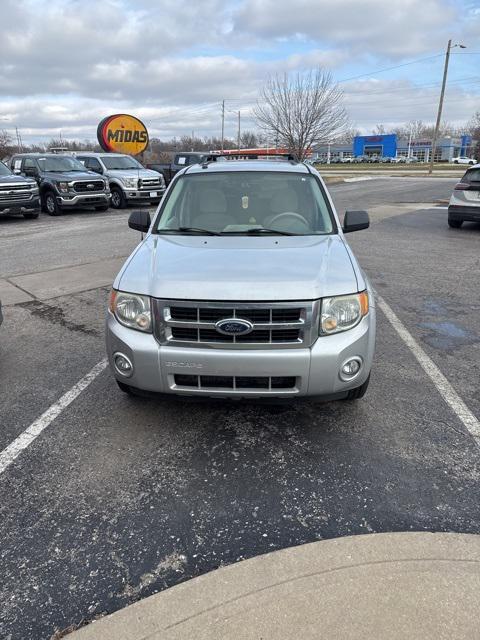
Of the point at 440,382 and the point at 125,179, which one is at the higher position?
the point at 125,179

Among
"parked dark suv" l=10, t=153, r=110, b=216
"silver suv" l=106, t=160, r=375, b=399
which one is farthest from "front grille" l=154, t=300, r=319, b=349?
"parked dark suv" l=10, t=153, r=110, b=216

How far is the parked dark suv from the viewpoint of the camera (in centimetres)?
1600

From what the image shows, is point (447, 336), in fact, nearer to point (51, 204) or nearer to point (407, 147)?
point (51, 204)

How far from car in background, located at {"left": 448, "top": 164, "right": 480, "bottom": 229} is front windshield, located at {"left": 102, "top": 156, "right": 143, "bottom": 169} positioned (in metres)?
11.8

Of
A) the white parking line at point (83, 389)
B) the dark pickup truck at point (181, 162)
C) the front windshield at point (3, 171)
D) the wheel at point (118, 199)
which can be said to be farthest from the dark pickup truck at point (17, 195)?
the white parking line at point (83, 389)

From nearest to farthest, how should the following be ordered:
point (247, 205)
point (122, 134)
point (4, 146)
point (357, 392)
A: point (357, 392) → point (247, 205) → point (122, 134) → point (4, 146)

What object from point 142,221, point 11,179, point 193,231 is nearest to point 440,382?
point 193,231

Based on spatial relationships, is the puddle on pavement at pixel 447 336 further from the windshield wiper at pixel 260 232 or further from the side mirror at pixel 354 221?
the windshield wiper at pixel 260 232

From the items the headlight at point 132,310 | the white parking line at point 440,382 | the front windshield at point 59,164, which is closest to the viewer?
the headlight at point 132,310

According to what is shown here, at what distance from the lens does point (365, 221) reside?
4.71m

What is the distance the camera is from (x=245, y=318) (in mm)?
3010

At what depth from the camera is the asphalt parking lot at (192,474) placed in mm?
2373

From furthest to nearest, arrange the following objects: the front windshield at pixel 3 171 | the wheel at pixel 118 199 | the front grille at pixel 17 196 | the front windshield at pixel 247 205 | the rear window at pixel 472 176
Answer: the wheel at pixel 118 199, the front windshield at pixel 3 171, the front grille at pixel 17 196, the rear window at pixel 472 176, the front windshield at pixel 247 205

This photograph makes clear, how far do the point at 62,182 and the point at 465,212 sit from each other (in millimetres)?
12205
